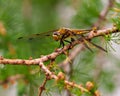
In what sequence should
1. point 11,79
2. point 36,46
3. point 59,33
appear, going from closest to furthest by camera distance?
point 59,33
point 11,79
point 36,46

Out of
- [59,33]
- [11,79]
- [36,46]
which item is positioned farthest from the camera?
[36,46]

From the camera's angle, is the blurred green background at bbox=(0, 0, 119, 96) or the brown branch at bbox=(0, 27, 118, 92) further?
the blurred green background at bbox=(0, 0, 119, 96)

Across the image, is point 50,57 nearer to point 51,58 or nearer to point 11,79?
point 51,58

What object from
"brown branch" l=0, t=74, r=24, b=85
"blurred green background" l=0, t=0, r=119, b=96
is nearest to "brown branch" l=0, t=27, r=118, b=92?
"blurred green background" l=0, t=0, r=119, b=96

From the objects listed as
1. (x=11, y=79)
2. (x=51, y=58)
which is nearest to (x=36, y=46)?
(x=11, y=79)

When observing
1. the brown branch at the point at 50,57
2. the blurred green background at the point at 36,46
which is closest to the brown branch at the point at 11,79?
the blurred green background at the point at 36,46

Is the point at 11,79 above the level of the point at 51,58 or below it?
below

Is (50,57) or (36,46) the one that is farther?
(36,46)

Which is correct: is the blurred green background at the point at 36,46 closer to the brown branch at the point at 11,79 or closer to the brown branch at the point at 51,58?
the brown branch at the point at 11,79

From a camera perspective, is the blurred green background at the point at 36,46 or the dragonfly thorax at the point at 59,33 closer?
the dragonfly thorax at the point at 59,33

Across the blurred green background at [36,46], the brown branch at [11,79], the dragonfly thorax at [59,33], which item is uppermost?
the dragonfly thorax at [59,33]

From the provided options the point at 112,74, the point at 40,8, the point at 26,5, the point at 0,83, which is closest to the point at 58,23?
the point at 26,5

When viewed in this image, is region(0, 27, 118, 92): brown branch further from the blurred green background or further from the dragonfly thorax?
the blurred green background

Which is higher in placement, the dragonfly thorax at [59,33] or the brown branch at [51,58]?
the dragonfly thorax at [59,33]
